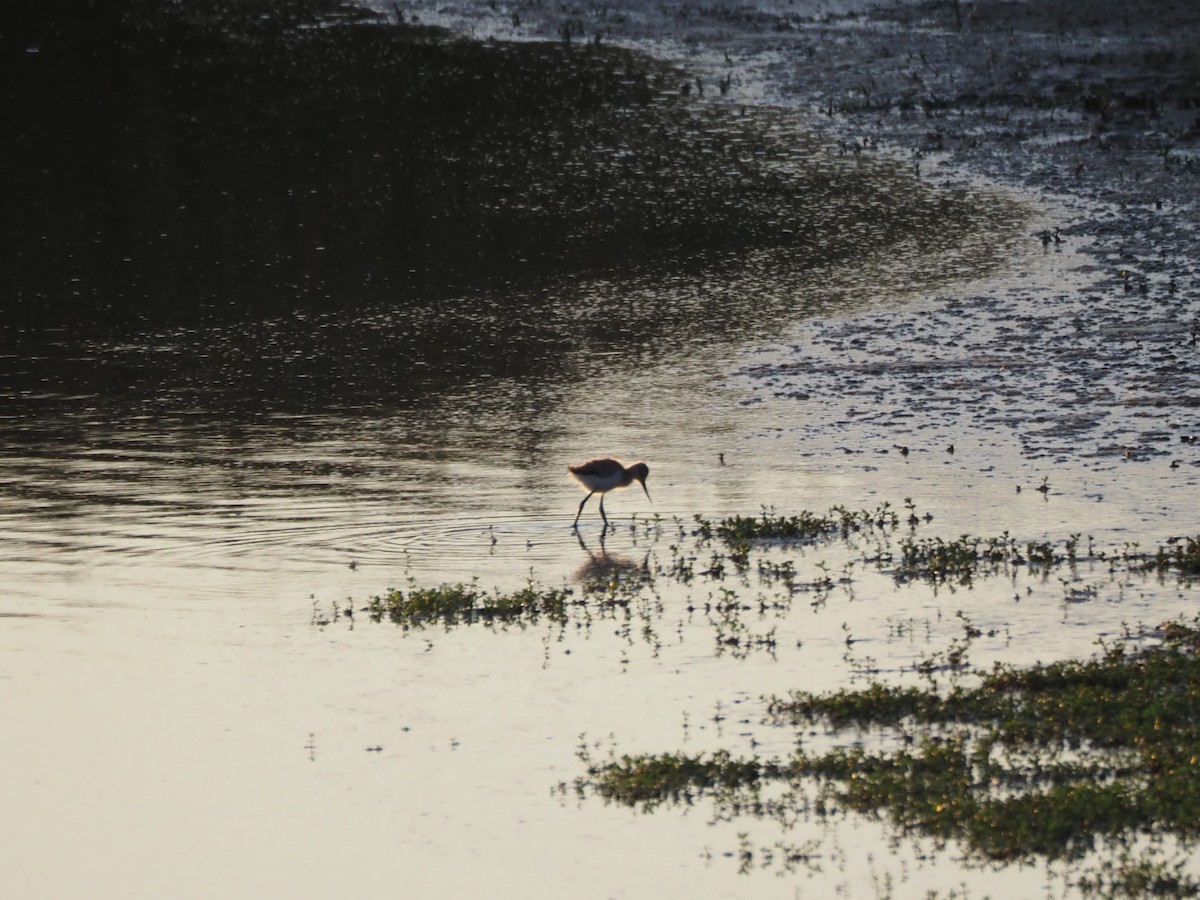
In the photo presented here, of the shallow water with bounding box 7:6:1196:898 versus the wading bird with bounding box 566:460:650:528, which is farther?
the wading bird with bounding box 566:460:650:528

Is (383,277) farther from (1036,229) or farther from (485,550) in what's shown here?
(485,550)

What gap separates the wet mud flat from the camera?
61.6 ft

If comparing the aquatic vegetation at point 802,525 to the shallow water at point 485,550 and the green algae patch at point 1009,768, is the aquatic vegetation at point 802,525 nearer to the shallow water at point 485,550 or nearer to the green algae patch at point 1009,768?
the shallow water at point 485,550

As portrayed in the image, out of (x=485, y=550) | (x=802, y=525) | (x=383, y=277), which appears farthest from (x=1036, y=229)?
(x=485, y=550)

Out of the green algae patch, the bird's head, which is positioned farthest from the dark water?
the green algae patch

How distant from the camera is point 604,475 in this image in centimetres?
1617

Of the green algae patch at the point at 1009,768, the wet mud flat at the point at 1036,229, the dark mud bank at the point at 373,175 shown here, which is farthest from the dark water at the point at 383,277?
the green algae patch at the point at 1009,768

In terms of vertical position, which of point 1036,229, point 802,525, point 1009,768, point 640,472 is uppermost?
point 1036,229

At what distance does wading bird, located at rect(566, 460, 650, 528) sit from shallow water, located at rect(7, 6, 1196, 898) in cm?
42

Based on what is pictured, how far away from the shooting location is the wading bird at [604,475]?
16125mm

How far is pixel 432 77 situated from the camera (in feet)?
132

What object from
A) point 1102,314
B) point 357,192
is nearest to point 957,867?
point 1102,314

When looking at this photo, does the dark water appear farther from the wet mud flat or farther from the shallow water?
the wet mud flat

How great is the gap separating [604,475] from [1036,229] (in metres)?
13.3
